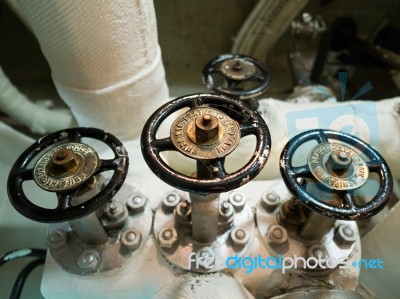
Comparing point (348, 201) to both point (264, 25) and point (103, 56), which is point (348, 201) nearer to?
point (103, 56)

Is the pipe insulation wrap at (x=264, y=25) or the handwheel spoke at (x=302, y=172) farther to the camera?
the pipe insulation wrap at (x=264, y=25)

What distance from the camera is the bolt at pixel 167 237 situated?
660 millimetres

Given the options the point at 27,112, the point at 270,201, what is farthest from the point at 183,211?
the point at 27,112

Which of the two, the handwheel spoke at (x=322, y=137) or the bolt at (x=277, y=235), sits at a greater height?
the handwheel spoke at (x=322, y=137)

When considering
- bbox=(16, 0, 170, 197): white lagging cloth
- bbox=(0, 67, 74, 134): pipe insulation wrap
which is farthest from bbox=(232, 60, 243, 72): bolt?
bbox=(0, 67, 74, 134): pipe insulation wrap

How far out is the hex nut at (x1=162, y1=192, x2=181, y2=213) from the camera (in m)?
0.71

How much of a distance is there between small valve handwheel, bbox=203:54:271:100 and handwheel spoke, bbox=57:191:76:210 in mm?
426

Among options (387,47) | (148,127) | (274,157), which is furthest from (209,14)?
(148,127)

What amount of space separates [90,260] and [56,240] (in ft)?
0.27

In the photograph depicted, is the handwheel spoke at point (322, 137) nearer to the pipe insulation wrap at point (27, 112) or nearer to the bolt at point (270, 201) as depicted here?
the bolt at point (270, 201)

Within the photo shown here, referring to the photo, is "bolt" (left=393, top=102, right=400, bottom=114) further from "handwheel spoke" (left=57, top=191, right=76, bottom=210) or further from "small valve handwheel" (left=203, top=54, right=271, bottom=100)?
"handwheel spoke" (left=57, top=191, right=76, bottom=210)

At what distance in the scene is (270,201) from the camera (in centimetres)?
74

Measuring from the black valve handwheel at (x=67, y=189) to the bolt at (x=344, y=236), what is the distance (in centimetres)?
45

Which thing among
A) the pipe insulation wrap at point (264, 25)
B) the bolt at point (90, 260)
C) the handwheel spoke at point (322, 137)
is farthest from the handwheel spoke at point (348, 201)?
the pipe insulation wrap at point (264, 25)
